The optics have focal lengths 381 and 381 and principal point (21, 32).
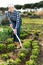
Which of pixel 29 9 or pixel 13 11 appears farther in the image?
pixel 29 9

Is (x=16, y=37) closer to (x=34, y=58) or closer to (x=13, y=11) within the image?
(x=13, y=11)

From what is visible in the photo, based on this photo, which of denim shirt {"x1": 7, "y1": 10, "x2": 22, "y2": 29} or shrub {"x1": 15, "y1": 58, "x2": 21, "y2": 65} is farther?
denim shirt {"x1": 7, "y1": 10, "x2": 22, "y2": 29}

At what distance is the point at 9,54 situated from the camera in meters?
11.9

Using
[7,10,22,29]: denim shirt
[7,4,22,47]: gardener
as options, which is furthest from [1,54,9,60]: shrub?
[7,10,22,29]: denim shirt

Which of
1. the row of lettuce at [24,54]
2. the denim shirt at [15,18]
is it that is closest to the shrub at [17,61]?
the row of lettuce at [24,54]

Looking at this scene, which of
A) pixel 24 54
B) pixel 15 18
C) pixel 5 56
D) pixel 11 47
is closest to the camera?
pixel 5 56

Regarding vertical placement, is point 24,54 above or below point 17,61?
below

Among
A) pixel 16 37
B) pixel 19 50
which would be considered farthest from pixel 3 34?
pixel 19 50

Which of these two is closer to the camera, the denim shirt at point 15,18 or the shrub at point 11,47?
the shrub at point 11,47

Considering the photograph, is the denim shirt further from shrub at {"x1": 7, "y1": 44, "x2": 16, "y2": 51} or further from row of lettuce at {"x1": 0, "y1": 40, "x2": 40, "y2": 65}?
→ shrub at {"x1": 7, "y1": 44, "x2": 16, "y2": 51}

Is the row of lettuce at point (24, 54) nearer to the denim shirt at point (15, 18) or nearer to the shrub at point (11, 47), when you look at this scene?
the shrub at point (11, 47)

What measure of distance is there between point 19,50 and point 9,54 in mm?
522

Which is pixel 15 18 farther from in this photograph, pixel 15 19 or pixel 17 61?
pixel 17 61

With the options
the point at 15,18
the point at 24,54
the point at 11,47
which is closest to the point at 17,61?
the point at 24,54
